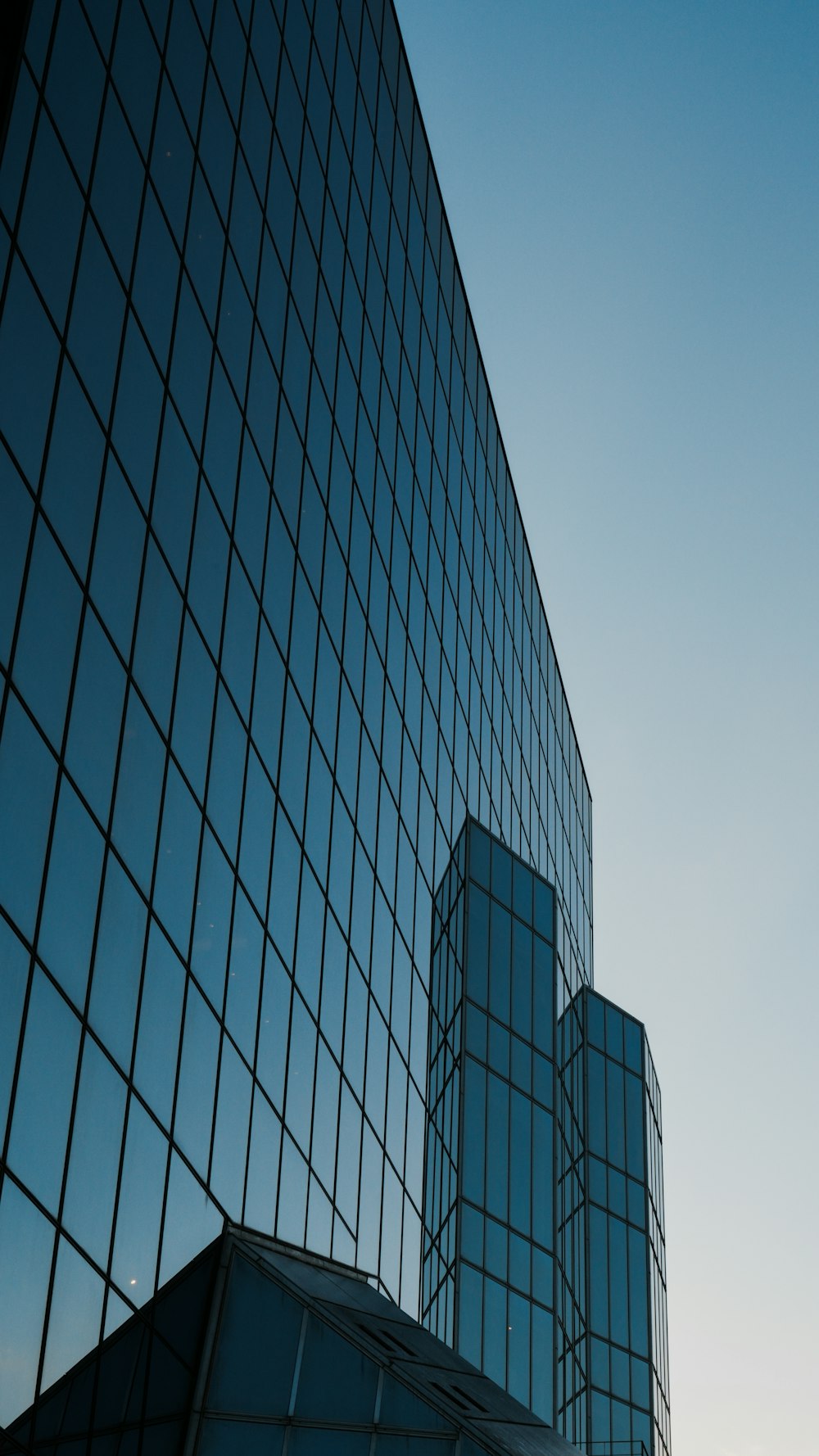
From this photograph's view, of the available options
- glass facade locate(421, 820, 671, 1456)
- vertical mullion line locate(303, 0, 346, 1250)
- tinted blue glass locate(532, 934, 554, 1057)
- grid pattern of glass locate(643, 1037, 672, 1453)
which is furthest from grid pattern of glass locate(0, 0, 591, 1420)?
grid pattern of glass locate(643, 1037, 672, 1453)

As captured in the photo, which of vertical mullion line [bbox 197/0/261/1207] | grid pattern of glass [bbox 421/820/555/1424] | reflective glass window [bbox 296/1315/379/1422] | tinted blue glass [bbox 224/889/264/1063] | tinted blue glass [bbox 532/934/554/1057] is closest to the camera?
reflective glass window [bbox 296/1315/379/1422]

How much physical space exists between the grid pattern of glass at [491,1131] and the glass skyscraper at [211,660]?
0.63 m

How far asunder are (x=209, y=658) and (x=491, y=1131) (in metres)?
21.2

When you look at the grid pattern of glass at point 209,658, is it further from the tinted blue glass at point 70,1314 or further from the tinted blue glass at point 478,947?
the tinted blue glass at point 478,947

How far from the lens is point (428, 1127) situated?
37250 mm

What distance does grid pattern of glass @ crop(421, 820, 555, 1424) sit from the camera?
37.1 meters

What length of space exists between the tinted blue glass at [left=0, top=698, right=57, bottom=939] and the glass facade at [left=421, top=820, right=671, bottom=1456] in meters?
21.4

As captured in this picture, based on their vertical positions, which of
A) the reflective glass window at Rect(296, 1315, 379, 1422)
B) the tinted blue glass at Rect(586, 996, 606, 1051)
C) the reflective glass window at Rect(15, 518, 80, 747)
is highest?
the tinted blue glass at Rect(586, 996, 606, 1051)

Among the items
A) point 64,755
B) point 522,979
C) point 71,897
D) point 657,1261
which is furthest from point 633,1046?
point 64,755

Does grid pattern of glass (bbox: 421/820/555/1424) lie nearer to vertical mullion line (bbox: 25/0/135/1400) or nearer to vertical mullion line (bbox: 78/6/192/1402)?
vertical mullion line (bbox: 78/6/192/1402)

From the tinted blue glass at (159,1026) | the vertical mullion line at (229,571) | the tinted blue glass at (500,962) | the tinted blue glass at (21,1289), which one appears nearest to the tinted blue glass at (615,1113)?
the tinted blue glass at (500,962)

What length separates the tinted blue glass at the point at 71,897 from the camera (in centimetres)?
1784

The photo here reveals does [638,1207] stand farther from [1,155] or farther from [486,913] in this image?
[1,155]

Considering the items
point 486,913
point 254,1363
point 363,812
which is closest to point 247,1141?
point 254,1363
